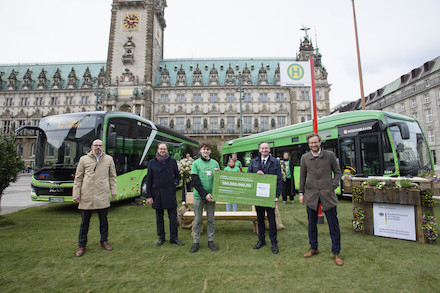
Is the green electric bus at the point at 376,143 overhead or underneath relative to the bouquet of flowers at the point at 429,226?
Answer: overhead

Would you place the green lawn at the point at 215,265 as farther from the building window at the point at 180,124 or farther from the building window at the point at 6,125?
the building window at the point at 6,125

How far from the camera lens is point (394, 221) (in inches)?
193

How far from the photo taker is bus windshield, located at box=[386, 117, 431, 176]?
7936 millimetres

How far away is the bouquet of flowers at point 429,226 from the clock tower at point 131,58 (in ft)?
138

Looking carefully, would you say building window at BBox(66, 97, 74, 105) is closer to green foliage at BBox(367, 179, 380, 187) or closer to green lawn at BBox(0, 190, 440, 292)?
green lawn at BBox(0, 190, 440, 292)

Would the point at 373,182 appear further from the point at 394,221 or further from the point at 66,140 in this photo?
the point at 66,140

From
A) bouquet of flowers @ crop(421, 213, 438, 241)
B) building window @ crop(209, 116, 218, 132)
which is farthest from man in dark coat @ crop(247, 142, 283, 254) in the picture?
building window @ crop(209, 116, 218, 132)

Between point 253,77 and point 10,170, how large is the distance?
46129 millimetres

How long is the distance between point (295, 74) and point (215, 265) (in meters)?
6.95

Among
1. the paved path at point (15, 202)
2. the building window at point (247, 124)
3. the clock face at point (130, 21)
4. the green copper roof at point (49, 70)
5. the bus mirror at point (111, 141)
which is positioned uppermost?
the clock face at point (130, 21)

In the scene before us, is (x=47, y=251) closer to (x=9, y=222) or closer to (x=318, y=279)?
(x=9, y=222)

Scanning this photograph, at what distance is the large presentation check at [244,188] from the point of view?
14.1 feet

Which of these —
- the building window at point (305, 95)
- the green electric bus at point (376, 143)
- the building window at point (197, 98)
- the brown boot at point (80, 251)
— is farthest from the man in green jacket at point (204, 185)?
the building window at point (305, 95)

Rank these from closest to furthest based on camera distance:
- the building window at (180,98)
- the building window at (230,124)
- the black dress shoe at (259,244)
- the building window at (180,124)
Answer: the black dress shoe at (259,244) < the building window at (230,124) < the building window at (180,124) < the building window at (180,98)
